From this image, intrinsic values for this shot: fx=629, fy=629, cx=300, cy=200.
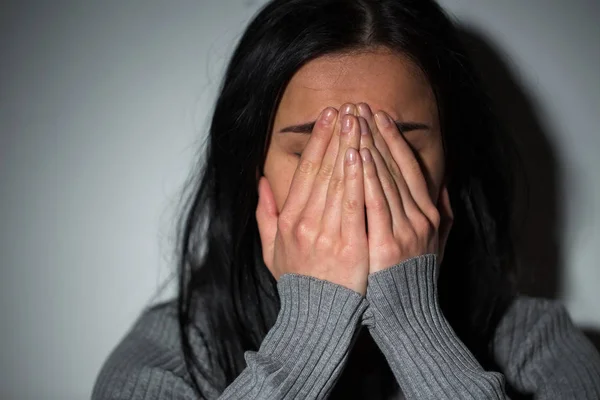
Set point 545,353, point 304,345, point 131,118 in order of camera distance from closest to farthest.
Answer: point 304,345 → point 545,353 → point 131,118

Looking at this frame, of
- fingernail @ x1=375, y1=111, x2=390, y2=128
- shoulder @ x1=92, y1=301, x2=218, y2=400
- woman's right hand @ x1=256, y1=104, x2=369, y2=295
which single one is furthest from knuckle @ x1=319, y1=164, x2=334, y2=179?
shoulder @ x1=92, y1=301, x2=218, y2=400

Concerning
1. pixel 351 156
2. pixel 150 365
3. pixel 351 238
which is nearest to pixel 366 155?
pixel 351 156

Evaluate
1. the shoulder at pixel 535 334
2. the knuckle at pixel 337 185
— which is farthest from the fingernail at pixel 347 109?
the shoulder at pixel 535 334

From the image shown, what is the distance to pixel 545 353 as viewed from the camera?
1.20 metres

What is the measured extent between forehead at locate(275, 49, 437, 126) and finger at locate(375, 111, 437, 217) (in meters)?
0.03

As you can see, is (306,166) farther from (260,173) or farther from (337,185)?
(260,173)

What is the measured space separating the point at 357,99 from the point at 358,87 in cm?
2

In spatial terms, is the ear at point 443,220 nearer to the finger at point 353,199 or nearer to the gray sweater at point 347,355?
A: the gray sweater at point 347,355

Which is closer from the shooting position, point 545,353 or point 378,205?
point 378,205

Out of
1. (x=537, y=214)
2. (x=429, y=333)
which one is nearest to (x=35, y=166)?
(x=429, y=333)

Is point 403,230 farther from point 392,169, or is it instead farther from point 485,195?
point 485,195

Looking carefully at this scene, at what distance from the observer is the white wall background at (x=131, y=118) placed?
4.40 feet

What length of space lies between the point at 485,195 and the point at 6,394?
3.82ft

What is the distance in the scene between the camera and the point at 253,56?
1114 mm
